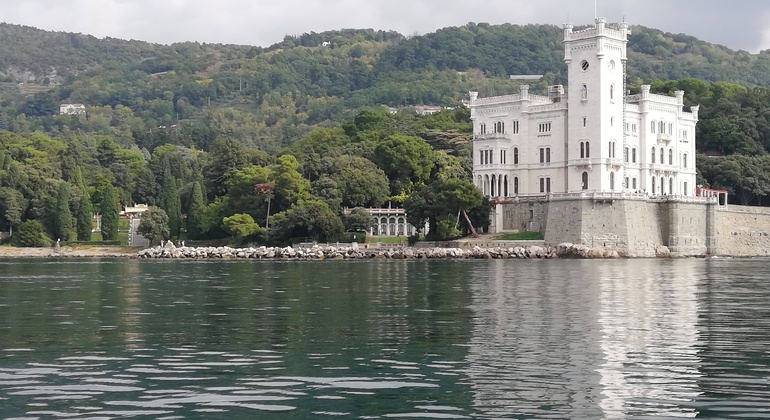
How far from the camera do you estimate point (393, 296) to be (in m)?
38.0

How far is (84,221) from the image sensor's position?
99.5m

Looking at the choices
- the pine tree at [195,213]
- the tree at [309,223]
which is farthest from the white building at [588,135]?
the pine tree at [195,213]

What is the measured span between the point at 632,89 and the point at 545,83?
3414 inches

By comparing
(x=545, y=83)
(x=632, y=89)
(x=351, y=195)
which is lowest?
(x=351, y=195)

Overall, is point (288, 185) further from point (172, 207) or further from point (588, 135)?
point (588, 135)

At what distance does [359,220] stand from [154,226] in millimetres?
17430

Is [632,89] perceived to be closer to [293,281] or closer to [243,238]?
[243,238]

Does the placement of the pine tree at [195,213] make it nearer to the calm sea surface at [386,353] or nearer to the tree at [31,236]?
the tree at [31,236]

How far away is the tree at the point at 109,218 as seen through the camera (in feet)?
327

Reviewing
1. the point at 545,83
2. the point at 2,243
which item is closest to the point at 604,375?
the point at 2,243

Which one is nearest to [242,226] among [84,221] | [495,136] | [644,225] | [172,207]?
[172,207]

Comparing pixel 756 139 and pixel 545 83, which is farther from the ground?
pixel 545 83

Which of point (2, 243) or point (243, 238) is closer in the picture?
point (243, 238)

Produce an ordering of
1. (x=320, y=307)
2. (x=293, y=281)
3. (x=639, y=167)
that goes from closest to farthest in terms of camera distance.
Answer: (x=320, y=307) → (x=293, y=281) → (x=639, y=167)
